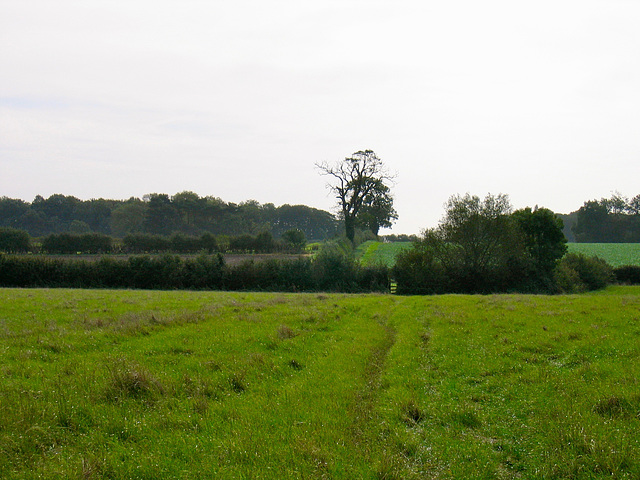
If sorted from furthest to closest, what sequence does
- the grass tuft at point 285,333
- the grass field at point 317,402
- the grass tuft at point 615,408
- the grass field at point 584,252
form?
the grass field at point 584,252 < the grass tuft at point 285,333 < the grass tuft at point 615,408 < the grass field at point 317,402

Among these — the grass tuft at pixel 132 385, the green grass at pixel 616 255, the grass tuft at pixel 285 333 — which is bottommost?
the grass tuft at pixel 285 333

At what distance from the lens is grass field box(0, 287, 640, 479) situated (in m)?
6.02

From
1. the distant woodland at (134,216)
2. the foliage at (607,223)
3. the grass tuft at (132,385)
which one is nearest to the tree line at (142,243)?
the distant woodland at (134,216)

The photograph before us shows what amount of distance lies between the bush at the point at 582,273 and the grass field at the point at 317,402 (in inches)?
1365

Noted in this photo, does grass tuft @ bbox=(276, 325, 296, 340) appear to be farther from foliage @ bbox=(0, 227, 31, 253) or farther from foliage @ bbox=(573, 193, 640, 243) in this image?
foliage @ bbox=(573, 193, 640, 243)

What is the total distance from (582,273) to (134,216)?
96.1 meters

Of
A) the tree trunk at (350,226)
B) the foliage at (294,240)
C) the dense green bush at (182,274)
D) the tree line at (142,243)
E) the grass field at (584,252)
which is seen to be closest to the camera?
the dense green bush at (182,274)

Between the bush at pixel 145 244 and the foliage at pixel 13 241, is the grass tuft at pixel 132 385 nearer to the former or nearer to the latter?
the bush at pixel 145 244

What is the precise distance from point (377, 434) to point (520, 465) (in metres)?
2.11

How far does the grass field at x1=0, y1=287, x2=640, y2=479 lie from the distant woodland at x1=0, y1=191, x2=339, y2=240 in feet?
300

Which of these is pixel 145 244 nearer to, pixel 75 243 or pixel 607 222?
pixel 75 243

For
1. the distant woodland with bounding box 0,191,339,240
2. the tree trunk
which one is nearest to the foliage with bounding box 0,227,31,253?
the distant woodland with bounding box 0,191,339,240

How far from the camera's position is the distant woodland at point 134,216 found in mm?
107875

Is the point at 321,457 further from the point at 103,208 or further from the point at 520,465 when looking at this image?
the point at 103,208
